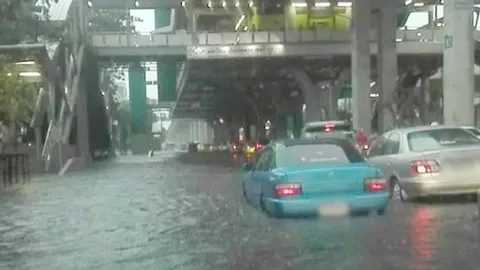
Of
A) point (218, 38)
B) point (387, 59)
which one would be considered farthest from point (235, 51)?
point (387, 59)

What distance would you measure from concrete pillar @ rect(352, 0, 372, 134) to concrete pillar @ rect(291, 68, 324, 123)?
15400mm

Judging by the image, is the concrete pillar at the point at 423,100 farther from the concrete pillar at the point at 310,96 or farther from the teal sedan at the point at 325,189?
the teal sedan at the point at 325,189

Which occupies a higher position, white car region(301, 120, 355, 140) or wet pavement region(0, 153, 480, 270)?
white car region(301, 120, 355, 140)

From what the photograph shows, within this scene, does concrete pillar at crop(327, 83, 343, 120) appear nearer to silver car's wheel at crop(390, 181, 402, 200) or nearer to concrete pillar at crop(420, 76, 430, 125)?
concrete pillar at crop(420, 76, 430, 125)

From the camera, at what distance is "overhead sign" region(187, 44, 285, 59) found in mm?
54938

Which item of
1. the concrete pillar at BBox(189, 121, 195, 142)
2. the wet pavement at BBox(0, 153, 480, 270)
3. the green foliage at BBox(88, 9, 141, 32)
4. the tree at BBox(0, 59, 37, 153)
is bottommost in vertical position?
the concrete pillar at BBox(189, 121, 195, 142)

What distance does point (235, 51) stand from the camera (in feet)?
182

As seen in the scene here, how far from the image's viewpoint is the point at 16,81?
40.9 meters

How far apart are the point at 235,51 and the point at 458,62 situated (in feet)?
92.9

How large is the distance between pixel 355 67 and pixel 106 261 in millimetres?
37903

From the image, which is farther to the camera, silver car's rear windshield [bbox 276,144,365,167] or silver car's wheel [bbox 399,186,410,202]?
silver car's wheel [bbox 399,186,410,202]

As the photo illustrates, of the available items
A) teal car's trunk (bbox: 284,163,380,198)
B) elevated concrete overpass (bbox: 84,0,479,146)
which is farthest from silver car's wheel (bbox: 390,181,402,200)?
elevated concrete overpass (bbox: 84,0,479,146)

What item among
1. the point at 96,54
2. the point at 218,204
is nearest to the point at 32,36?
the point at 96,54

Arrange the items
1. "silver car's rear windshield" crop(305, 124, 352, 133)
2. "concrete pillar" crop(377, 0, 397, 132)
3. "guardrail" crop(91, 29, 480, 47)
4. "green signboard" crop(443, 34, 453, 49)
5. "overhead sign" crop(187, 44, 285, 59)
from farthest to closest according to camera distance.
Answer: "guardrail" crop(91, 29, 480, 47), "overhead sign" crop(187, 44, 285, 59), "concrete pillar" crop(377, 0, 397, 132), "silver car's rear windshield" crop(305, 124, 352, 133), "green signboard" crop(443, 34, 453, 49)
